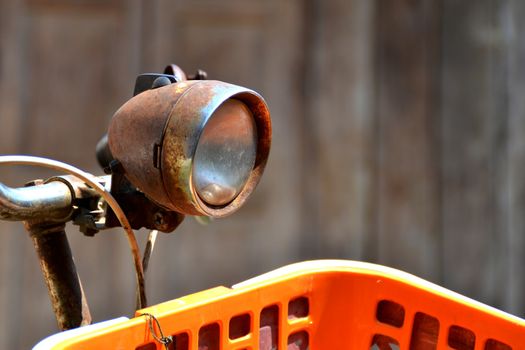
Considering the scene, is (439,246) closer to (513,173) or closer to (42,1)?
(513,173)

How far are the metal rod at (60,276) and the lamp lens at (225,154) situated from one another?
0.19m

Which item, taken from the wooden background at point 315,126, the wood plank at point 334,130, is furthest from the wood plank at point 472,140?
the wood plank at point 334,130

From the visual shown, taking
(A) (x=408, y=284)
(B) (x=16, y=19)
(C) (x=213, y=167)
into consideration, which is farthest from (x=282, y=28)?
(C) (x=213, y=167)

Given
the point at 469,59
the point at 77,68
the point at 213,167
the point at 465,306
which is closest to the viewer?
the point at 213,167

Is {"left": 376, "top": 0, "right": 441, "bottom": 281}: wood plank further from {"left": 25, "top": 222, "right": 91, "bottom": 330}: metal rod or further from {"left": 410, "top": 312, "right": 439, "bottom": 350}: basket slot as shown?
{"left": 25, "top": 222, "right": 91, "bottom": 330}: metal rod

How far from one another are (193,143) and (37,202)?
0.61ft

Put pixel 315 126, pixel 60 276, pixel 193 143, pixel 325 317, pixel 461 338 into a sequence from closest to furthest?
pixel 193 143
pixel 60 276
pixel 461 338
pixel 325 317
pixel 315 126

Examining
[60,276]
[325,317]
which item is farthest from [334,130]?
[60,276]

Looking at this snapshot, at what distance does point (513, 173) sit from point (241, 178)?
2.42 m

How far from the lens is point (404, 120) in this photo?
3.04 metres

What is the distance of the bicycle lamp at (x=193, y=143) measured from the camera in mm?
814

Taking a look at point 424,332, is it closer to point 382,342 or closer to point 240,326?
point 382,342

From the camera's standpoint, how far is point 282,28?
3006mm

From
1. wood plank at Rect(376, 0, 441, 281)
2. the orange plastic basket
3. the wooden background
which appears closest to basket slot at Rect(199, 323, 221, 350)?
the orange plastic basket
